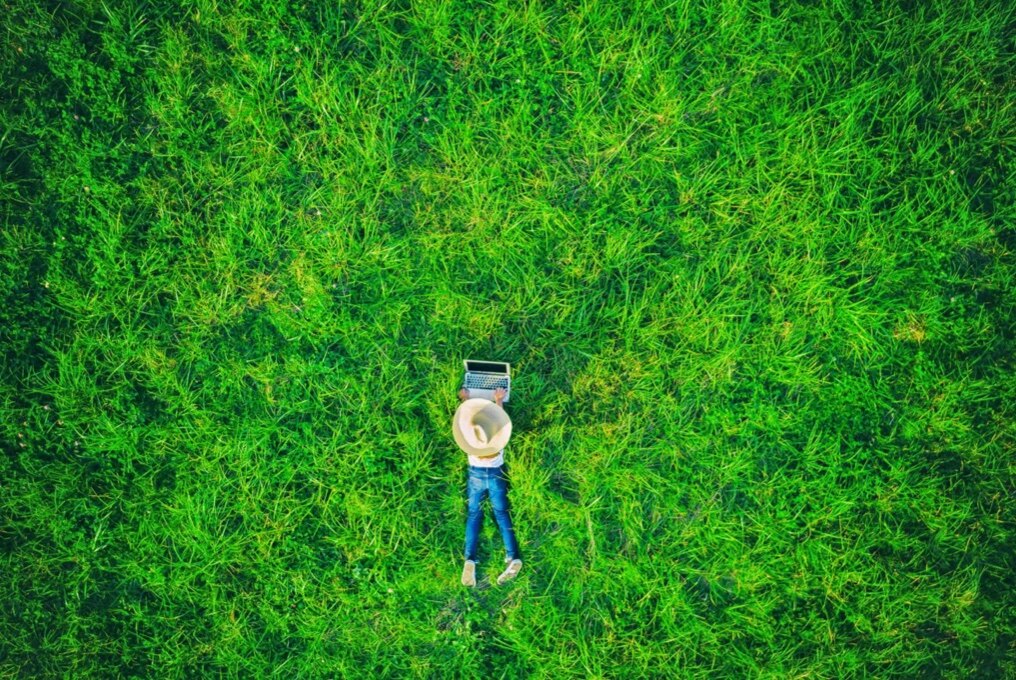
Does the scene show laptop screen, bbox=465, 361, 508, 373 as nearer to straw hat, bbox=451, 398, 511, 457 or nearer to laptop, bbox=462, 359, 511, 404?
laptop, bbox=462, 359, 511, 404

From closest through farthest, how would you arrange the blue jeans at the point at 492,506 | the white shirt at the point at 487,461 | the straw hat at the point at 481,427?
1. the straw hat at the point at 481,427
2. the white shirt at the point at 487,461
3. the blue jeans at the point at 492,506

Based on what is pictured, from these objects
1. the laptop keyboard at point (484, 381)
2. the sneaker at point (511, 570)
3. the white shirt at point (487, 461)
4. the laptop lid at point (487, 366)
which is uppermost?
the laptop lid at point (487, 366)

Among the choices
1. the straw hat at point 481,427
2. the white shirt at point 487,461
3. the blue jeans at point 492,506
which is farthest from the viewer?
the blue jeans at point 492,506

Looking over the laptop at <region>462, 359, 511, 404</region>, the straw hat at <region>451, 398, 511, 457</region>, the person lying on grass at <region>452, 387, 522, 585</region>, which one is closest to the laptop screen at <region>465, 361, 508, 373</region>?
the laptop at <region>462, 359, 511, 404</region>

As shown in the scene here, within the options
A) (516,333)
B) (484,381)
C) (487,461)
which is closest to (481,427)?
(487,461)

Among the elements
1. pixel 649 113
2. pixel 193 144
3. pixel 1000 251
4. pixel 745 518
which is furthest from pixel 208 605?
pixel 1000 251

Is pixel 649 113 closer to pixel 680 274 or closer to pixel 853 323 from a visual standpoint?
pixel 680 274

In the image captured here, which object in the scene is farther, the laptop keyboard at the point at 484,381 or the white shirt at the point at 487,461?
the laptop keyboard at the point at 484,381

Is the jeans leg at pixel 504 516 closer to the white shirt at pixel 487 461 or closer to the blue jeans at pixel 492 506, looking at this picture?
the blue jeans at pixel 492 506

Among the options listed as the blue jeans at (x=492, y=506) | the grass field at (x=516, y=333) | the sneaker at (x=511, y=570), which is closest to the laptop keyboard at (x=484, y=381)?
the grass field at (x=516, y=333)
